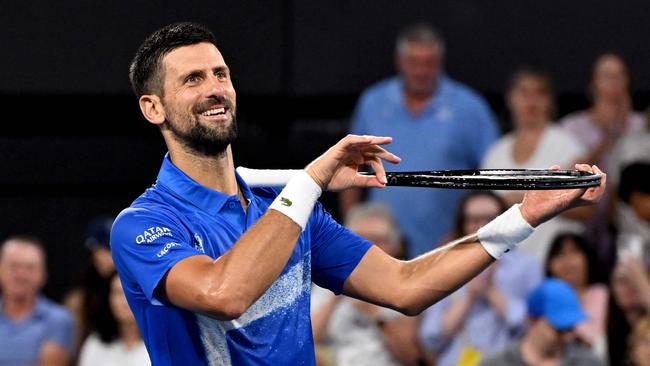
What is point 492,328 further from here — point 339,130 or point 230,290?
point 230,290

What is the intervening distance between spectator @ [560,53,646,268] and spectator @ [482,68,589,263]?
108mm

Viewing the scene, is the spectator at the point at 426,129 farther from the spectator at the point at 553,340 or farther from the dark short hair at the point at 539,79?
the spectator at the point at 553,340

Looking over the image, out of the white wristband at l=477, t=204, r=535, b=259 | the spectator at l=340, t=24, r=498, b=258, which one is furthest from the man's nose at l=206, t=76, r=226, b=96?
the spectator at l=340, t=24, r=498, b=258

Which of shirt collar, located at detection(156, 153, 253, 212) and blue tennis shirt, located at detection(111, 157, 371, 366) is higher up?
shirt collar, located at detection(156, 153, 253, 212)

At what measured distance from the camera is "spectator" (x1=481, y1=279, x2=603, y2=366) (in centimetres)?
561

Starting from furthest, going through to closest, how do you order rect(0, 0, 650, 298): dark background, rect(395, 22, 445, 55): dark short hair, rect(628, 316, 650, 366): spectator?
rect(0, 0, 650, 298): dark background → rect(395, 22, 445, 55): dark short hair → rect(628, 316, 650, 366): spectator

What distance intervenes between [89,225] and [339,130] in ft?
5.27

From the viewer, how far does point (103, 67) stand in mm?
7613

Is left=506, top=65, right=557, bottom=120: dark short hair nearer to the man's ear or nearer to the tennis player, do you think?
the tennis player

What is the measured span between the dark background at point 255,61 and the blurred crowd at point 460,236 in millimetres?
226

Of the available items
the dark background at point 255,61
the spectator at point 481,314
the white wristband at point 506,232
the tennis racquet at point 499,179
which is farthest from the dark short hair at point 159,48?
the dark background at point 255,61

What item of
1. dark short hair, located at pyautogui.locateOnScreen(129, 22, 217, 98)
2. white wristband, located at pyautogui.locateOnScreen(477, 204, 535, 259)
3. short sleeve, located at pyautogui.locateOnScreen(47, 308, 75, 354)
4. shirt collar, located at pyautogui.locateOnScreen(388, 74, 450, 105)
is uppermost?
dark short hair, located at pyautogui.locateOnScreen(129, 22, 217, 98)

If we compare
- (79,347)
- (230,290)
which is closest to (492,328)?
(79,347)

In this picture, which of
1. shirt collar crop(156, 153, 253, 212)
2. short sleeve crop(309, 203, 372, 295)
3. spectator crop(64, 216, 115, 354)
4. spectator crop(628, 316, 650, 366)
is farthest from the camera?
spectator crop(64, 216, 115, 354)
